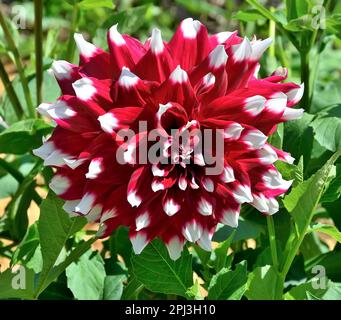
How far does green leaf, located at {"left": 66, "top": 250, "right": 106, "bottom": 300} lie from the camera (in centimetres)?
94

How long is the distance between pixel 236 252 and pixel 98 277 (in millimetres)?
202

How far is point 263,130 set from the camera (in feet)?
2.51

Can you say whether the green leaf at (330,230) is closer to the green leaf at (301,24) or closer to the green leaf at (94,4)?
the green leaf at (301,24)

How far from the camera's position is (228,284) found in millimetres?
817

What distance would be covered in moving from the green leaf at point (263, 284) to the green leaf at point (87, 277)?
0.68 ft

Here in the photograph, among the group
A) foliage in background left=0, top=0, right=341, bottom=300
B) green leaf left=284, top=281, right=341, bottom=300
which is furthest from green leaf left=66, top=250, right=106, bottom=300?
green leaf left=284, top=281, right=341, bottom=300

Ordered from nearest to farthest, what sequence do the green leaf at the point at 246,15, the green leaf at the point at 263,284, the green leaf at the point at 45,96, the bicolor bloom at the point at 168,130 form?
the bicolor bloom at the point at 168,130, the green leaf at the point at 263,284, the green leaf at the point at 246,15, the green leaf at the point at 45,96

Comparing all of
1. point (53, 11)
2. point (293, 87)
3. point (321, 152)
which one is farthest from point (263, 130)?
point (53, 11)

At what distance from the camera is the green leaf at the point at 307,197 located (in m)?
0.76

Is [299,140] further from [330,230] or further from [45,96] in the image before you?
[45,96]

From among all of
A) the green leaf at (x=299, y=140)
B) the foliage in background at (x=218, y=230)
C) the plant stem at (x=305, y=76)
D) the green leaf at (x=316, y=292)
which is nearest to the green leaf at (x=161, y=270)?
the foliage in background at (x=218, y=230)

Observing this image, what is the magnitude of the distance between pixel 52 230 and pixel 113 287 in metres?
0.15

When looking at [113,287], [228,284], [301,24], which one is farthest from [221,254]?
[301,24]
